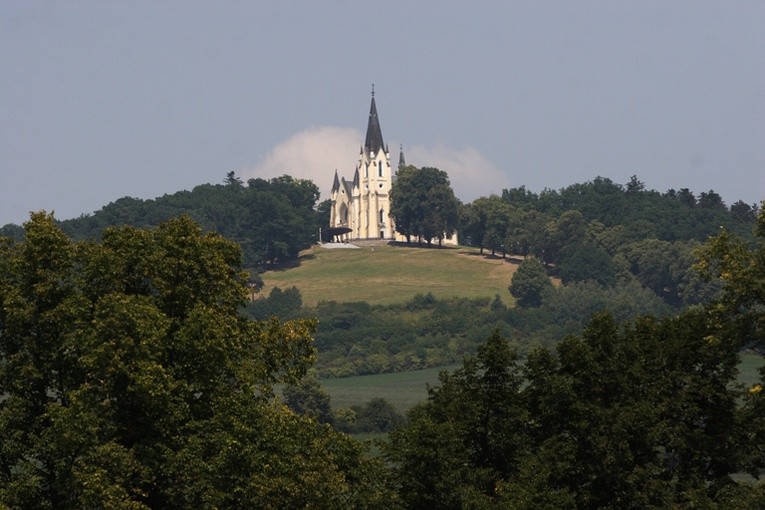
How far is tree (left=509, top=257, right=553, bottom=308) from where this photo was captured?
18550 centimetres

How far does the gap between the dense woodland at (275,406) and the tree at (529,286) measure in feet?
444

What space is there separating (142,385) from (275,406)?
472 centimetres

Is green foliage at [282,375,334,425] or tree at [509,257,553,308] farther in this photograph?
tree at [509,257,553,308]

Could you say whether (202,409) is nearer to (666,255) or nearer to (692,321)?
(692,321)

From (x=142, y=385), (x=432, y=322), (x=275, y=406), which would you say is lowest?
(x=432, y=322)

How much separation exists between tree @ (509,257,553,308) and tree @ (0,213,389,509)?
141709 millimetres

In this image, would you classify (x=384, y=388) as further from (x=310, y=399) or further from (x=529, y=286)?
(x=529, y=286)

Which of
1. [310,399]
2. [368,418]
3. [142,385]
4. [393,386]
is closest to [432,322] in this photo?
[393,386]

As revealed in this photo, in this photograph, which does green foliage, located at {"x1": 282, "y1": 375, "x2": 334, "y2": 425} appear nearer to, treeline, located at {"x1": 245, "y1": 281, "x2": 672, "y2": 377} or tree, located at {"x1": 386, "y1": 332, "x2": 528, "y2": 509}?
treeline, located at {"x1": 245, "y1": 281, "x2": 672, "y2": 377}

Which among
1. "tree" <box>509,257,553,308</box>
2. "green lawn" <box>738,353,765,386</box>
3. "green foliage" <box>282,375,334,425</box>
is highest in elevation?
"tree" <box>509,257,553,308</box>

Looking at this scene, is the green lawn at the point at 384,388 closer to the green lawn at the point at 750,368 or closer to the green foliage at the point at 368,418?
the green foliage at the point at 368,418

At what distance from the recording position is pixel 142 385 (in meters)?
39.7

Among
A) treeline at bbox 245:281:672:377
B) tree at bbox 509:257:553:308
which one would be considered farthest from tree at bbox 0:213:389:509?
tree at bbox 509:257:553:308

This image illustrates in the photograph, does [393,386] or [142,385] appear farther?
[393,386]
